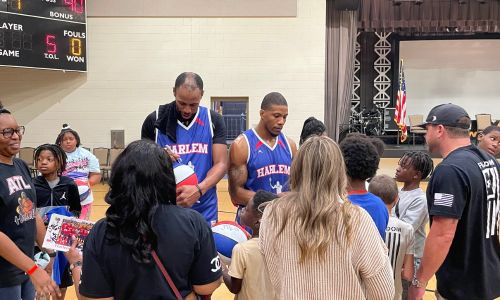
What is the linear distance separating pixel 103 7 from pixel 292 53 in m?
4.71

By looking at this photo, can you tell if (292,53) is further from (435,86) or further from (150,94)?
(435,86)

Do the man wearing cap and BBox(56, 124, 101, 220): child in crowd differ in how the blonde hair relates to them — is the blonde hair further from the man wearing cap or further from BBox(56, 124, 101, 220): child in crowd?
BBox(56, 124, 101, 220): child in crowd

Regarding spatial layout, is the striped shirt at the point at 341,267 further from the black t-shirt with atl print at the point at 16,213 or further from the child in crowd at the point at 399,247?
the black t-shirt with atl print at the point at 16,213

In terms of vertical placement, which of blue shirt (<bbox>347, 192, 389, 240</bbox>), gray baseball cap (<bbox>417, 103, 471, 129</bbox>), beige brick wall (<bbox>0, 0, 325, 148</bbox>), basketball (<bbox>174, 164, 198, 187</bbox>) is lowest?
blue shirt (<bbox>347, 192, 389, 240</bbox>)

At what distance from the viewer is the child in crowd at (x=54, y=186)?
352cm

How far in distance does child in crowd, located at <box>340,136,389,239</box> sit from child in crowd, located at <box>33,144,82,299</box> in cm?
243

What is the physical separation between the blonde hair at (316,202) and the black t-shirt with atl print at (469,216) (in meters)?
0.79

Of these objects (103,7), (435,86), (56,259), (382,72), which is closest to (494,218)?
(56,259)

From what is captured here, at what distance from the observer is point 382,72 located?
650 inches

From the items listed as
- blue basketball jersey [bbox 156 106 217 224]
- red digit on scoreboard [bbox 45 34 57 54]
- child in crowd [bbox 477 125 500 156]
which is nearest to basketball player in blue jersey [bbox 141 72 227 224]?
blue basketball jersey [bbox 156 106 217 224]

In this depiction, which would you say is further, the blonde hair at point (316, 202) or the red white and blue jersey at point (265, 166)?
the red white and blue jersey at point (265, 166)

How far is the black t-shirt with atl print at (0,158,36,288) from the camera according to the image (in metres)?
2.17

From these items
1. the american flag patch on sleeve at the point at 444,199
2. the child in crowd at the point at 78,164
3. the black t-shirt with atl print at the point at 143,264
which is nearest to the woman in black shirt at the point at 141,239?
the black t-shirt with atl print at the point at 143,264

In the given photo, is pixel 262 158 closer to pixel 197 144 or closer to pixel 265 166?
pixel 265 166
